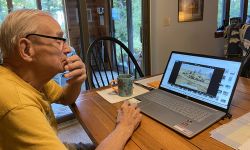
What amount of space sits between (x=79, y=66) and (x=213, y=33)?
3009 millimetres

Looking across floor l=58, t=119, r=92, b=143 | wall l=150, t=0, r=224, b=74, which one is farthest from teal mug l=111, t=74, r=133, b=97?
wall l=150, t=0, r=224, b=74

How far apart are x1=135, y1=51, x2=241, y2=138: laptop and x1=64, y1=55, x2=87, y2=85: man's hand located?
0.35 metres

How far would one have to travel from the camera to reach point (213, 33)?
352cm

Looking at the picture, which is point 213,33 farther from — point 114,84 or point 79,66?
point 79,66

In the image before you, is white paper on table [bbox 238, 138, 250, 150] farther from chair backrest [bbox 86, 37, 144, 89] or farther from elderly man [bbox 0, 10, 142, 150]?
chair backrest [bbox 86, 37, 144, 89]

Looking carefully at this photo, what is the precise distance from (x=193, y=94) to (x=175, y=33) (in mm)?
2022

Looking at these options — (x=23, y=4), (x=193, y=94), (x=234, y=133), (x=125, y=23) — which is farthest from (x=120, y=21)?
(x=234, y=133)

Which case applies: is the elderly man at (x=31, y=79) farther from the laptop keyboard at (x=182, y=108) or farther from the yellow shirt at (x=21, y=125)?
the laptop keyboard at (x=182, y=108)

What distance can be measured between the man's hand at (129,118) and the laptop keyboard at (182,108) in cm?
18

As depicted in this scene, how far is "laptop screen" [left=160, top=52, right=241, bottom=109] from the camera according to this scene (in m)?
1.00

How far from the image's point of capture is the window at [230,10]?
4016mm

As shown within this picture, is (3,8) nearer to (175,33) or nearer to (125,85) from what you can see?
(125,85)

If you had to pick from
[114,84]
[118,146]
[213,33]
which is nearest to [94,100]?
[114,84]

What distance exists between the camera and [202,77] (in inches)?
43.4
